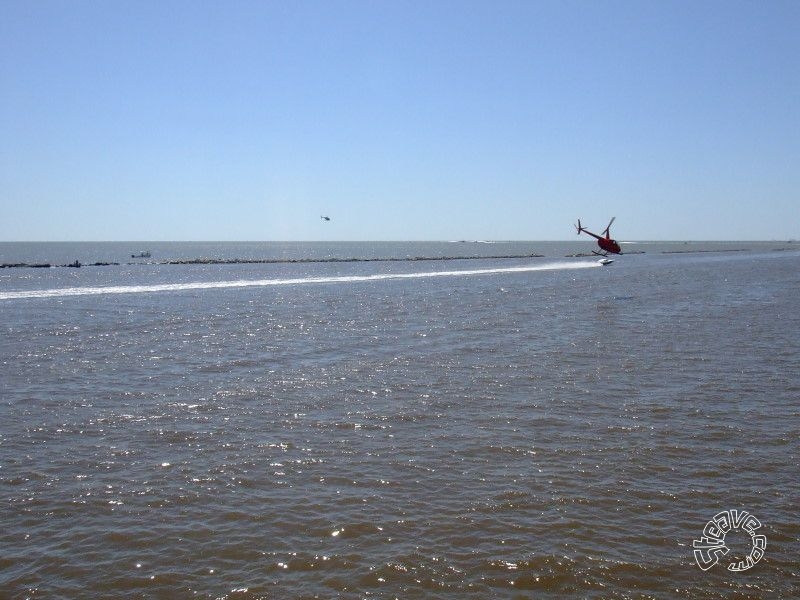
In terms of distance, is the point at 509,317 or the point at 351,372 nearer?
the point at 351,372

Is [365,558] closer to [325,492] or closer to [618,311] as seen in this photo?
[325,492]

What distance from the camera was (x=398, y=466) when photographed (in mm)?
10891

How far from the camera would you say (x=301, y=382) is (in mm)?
18016

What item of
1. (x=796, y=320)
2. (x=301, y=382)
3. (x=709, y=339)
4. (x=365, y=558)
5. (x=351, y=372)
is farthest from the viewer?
(x=796, y=320)

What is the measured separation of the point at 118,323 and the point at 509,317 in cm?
2089

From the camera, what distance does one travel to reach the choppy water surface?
7539mm

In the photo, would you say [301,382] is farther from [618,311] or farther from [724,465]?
[618,311]

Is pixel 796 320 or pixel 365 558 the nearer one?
pixel 365 558

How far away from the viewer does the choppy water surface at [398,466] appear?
24.7 ft

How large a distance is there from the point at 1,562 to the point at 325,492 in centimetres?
430

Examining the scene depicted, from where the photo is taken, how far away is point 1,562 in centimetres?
785

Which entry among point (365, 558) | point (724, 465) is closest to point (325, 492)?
point (365, 558)

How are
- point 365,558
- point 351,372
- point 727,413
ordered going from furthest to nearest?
point 351,372 → point 727,413 → point 365,558

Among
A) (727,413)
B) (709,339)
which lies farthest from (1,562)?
(709,339)
